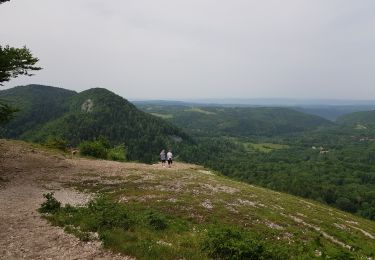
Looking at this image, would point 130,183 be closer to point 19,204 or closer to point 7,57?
point 19,204

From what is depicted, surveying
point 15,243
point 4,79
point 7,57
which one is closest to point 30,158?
point 4,79

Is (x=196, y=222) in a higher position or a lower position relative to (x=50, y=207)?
lower

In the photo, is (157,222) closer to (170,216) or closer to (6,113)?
(170,216)

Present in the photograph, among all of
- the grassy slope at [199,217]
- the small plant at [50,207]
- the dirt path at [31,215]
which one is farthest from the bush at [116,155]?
the small plant at [50,207]

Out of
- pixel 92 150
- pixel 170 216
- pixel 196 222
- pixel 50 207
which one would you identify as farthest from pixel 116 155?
pixel 50 207

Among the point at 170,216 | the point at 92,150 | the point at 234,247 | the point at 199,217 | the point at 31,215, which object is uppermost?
the point at 234,247

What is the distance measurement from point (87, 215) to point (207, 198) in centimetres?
1591

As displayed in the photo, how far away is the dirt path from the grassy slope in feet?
6.31

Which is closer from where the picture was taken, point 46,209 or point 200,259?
point 200,259

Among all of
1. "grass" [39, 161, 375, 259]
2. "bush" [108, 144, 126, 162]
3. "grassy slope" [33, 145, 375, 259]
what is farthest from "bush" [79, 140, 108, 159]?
"grassy slope" [33, 145, 375, 259]

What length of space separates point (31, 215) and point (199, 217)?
12587 mm

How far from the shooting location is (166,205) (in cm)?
3209

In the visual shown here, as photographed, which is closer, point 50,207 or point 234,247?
point 234,247

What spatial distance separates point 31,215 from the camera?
80.5 feet
